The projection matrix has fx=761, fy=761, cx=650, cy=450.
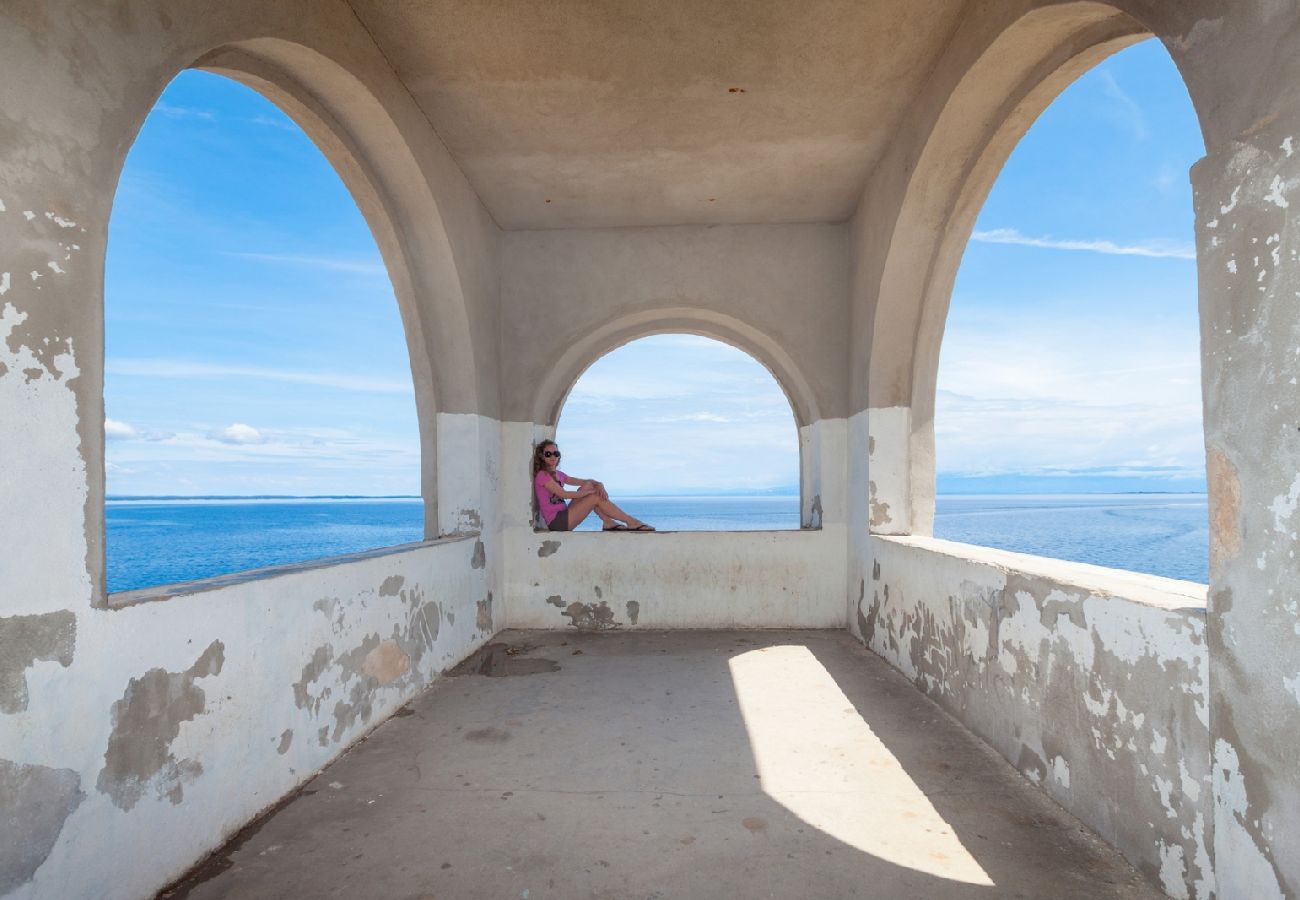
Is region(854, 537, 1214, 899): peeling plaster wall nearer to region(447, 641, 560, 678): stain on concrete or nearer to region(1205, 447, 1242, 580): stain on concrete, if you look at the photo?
region(1205, 447, 1242, 580): stain on concrete

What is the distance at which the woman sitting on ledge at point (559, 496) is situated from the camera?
567 centimetres

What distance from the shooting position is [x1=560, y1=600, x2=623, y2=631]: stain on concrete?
5.46 m

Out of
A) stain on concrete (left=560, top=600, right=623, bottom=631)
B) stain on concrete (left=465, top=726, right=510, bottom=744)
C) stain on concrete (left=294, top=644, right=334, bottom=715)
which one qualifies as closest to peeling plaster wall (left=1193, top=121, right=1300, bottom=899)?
stain on concrete (left=465, top=726, right=510, bottom=744)

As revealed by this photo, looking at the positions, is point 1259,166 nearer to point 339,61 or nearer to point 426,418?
point 339,61

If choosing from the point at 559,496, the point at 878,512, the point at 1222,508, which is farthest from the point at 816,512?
the point at 1222,508

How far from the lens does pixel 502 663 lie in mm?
4449

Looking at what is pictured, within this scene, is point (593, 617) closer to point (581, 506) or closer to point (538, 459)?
point (581, 506)

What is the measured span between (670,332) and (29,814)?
16.7 ft

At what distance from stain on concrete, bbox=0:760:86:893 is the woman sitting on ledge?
13.2 feet

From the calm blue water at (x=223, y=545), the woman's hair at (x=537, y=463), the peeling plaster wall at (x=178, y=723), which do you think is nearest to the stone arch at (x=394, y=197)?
the woman's hair at (x=537, y=463)

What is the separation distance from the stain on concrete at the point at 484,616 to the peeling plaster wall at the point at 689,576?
0.42m

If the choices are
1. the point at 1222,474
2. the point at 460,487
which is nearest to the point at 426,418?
the point at 460,487

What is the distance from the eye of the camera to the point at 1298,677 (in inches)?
58.2

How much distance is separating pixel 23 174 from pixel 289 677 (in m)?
1.70
